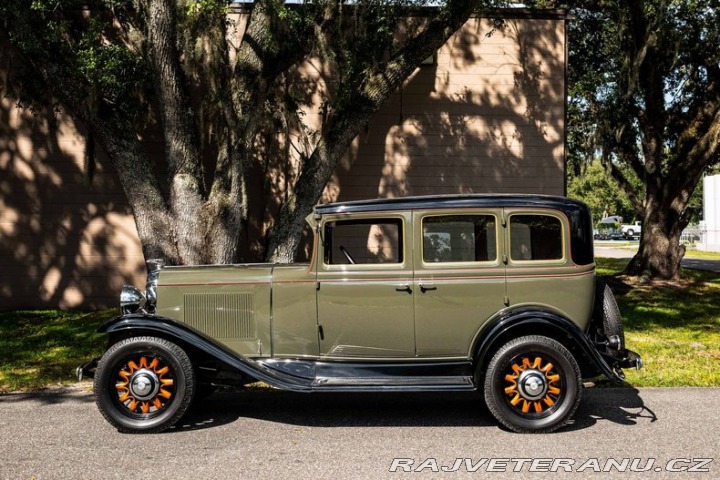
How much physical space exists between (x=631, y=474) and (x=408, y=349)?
1918mm

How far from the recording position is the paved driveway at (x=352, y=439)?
13.6 ft

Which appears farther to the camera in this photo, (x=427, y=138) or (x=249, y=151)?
(x=427, y=138)

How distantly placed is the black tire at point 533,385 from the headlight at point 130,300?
311 cm

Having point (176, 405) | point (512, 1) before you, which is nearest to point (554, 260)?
point (176, 405)

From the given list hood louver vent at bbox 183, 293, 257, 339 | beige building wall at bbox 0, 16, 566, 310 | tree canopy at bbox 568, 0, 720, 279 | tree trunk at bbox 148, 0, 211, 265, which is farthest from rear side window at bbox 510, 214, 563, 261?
tree canopy at bbox 568, 0, 720, 279

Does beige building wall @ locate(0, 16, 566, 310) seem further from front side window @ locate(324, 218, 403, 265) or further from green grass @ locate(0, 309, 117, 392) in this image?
front side window @ locate(324, 218, 403, 265)

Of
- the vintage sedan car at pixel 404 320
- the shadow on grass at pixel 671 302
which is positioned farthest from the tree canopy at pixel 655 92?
the vintage sedan car at pixel 404 320

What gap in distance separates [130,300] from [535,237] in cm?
359

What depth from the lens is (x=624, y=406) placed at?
5633mm

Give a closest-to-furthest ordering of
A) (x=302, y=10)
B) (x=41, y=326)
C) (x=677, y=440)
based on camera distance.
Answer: (x=677, y=440) → (x=302, y=10) → (x=41, y=326)

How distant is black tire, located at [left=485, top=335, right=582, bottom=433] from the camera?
16.1 feet

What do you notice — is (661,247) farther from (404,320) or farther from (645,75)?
(404,320)

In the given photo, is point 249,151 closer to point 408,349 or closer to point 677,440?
point 408,349

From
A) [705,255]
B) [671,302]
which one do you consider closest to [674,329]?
[671,302]
